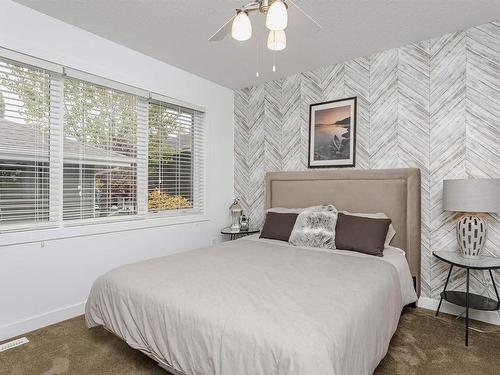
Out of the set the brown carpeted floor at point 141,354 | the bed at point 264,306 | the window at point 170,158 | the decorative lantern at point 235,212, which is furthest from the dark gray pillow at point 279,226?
the brown carpeted floor at point 141,354

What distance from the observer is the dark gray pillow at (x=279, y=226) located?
10.2ft

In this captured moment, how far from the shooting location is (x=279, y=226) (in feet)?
10.4

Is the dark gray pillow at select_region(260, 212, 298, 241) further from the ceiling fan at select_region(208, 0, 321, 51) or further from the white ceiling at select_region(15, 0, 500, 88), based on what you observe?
the ceiling fan at select_region(208, 0, 321, 51)

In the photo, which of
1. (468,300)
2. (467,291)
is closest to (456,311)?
(468,300)

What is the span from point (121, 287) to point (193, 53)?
8.08 ft

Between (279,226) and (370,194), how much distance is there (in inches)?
40.3

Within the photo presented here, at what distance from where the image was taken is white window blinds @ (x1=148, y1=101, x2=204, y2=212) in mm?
3418

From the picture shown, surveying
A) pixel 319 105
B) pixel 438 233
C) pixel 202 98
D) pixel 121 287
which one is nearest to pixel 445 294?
pixel 438 233

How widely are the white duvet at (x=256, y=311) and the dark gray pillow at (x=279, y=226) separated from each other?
71 cm

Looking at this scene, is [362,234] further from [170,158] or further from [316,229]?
[170,158]

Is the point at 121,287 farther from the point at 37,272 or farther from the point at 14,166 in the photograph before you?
the point at 14,166

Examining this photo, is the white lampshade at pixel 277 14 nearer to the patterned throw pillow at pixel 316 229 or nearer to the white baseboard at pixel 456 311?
the patterned throw pillow at pixel 316 229

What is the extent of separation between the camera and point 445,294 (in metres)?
2.51

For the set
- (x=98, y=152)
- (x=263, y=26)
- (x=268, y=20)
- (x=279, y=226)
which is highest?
(x=263, y=26)
